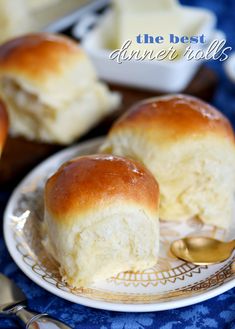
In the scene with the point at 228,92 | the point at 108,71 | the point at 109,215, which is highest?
the point at 109,215

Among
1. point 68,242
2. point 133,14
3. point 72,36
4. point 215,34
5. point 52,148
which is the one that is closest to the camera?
point 68,242

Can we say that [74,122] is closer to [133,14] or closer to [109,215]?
[133,14]

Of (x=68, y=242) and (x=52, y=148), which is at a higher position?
(x=68, y=242)

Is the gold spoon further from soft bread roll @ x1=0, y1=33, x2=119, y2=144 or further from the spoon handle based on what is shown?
soft bread roll @ x1=0, y1=33, x2=119, y2=144

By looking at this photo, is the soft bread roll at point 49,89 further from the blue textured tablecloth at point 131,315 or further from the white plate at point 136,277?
the blue textured tablecloth at point 131,315

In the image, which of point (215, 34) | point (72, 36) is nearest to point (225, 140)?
point (215, 34)

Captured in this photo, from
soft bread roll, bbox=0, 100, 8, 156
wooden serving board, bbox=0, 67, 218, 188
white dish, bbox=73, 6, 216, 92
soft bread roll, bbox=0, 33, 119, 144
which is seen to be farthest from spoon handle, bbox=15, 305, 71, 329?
white dish, bbox=73, 6, 216, 92

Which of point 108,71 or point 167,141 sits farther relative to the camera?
point 108,71
